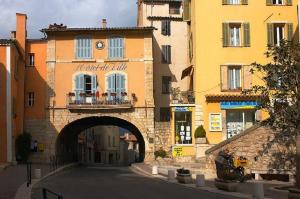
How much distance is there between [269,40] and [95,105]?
14323 millimetres

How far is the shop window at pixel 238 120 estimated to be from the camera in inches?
1529

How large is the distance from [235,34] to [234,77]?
3.28m

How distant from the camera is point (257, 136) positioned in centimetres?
2730

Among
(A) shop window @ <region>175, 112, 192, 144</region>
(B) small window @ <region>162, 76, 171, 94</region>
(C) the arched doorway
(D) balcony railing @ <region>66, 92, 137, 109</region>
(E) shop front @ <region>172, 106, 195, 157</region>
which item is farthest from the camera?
(B) small window @ <region>162, 76, 171, 94</region>

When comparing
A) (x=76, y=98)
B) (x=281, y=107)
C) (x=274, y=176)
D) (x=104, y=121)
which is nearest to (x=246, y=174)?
(x=274, y=176)

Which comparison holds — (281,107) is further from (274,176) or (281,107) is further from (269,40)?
(269,40)

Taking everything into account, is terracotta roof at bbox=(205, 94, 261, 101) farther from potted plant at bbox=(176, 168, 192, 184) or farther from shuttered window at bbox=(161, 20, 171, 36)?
potted plant at bbox=(176, 168, 192, 184)

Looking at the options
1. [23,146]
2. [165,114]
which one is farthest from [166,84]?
[23,146]

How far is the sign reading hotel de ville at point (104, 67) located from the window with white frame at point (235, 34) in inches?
372

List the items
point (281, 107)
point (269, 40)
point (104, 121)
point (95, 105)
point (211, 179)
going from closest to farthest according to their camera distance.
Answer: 1. point (281, 107)
2. point (211, 179)
3. point (269, 40)
4. point (95, 105)
5. point (104, 121)

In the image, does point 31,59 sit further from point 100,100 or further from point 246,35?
point 246,35

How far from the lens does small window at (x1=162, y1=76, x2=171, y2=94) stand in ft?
157

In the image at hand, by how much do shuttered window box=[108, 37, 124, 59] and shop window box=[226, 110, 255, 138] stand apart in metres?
11.0

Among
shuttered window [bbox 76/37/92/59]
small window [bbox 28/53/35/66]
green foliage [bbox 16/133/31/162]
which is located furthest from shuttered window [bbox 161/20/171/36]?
green foliage [bbox 16/133/31/162]
